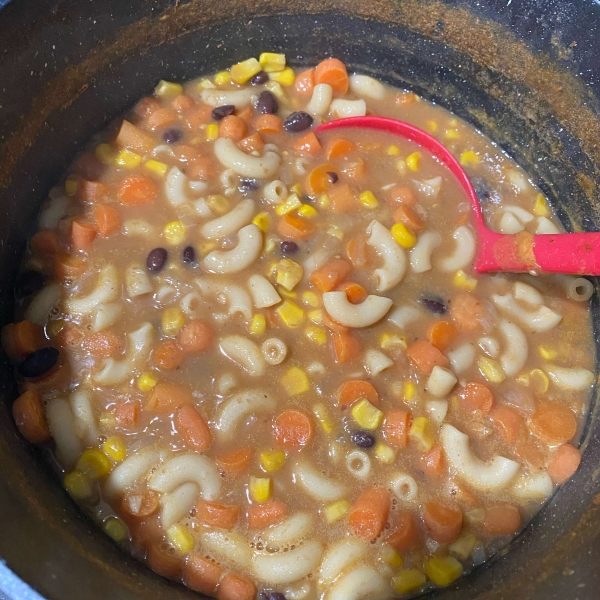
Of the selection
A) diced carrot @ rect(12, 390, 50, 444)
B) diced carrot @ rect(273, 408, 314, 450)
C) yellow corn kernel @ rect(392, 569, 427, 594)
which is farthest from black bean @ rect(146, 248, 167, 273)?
yellow corn kernel @ rect(392, 569, 427, 594)

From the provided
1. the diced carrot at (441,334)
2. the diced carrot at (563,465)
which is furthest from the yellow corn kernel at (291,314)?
the diced carrot at (563,465)

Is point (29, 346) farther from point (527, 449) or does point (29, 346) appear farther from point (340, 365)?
point (527, 449)

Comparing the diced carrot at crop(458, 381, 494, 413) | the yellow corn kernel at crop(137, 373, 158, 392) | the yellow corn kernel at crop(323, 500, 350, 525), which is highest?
the yellow corn kernel at crop(137, 373, 158, 392)

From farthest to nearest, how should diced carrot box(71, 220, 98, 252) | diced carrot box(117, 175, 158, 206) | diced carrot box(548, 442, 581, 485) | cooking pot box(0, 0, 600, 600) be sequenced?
1. diced carrot box(117, 175, 158, 206)
2. diced carrot box(71, 220, 98, 252)
3. diced carrot box(548, 442, 581, 485)
4. cooking pot box(0, 0, 600, 600)

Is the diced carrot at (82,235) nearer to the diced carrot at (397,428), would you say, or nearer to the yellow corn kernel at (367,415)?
the yellow corn kernel at (367,415)

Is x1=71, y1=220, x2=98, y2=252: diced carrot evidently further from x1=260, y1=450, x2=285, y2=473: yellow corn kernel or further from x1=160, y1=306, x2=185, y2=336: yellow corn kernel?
x1=260, y1=450, x2=285, y2=473: yellow corn kernel

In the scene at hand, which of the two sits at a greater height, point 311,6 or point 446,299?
point 311,6

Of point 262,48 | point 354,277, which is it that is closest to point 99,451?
point 354,277
